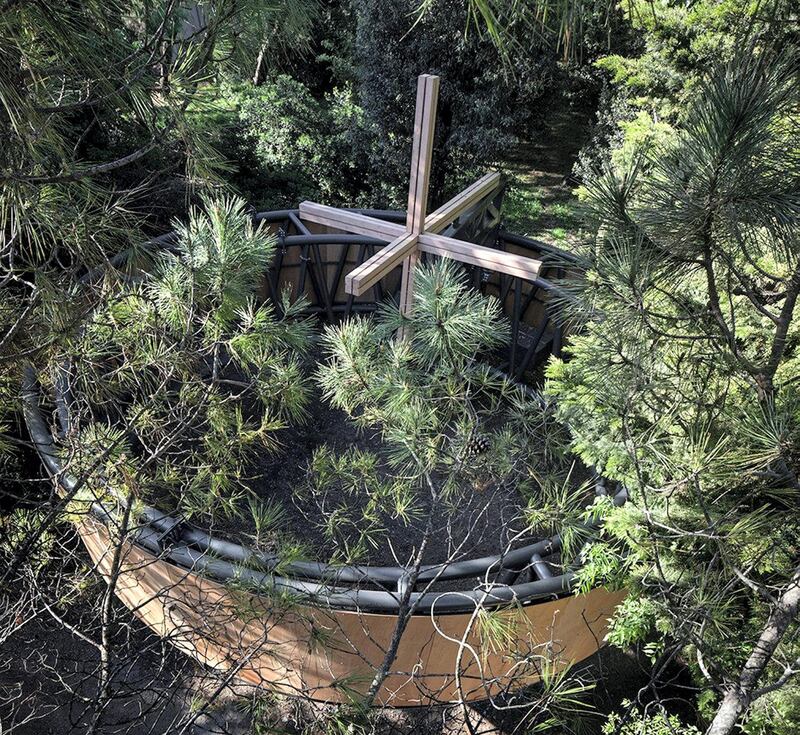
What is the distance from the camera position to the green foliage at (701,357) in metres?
1.99

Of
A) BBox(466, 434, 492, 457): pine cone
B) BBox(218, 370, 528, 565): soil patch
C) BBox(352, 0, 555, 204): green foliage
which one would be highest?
BBox(352, 0, 555, 204): green foliage

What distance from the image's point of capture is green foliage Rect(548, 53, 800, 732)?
6.52 feet

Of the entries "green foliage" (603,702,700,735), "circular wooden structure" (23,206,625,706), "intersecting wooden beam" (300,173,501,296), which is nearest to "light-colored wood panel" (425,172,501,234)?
"intersecting wooden beam" (300,173,501,296)

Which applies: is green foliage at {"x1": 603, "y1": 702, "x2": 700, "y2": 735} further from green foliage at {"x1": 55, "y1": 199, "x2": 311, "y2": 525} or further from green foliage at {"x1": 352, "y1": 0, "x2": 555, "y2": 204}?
green foliage at {"x1": 352, "y1": 0, "x2": 555, "y2": 204}

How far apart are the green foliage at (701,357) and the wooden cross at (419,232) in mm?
1359

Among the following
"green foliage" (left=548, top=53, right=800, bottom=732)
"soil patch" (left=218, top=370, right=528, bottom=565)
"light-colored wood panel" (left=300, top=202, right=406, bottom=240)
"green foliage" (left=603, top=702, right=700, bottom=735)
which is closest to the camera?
"green foliage" (left=548, top=53, right=800, bottom=732)

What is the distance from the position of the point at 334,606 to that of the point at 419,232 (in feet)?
9.24

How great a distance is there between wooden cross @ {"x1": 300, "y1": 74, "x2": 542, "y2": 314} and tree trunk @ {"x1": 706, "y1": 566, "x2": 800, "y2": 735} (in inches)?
108

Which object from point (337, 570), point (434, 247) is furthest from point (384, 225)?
point (337, 570)

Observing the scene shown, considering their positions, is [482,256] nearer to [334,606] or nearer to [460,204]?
[460,204]

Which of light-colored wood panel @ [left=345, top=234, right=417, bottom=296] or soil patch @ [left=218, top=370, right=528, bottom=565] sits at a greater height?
light-colored wood panel @ [left=345, top=234, right=417, bottom=296]

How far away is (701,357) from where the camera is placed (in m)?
2.71

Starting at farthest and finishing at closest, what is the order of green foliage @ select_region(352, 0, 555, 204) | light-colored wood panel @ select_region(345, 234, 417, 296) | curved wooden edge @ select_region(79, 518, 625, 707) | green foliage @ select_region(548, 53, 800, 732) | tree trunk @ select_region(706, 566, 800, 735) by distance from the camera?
green foliage @ select_region(352, 0, 555, 204), light-colored wood panel @ select_region(345, 234, 417, 296), curved wooden edge @ select_region(79, 518, 625, 707), tree trunk @ select_region(706, 566, 800, 735), green foliage @ select_region(548, 53, 800, 732)

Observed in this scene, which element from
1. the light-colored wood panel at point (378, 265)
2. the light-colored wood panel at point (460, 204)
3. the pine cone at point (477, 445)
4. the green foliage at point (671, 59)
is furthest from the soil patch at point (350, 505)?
the green foliage at point (671, 59)
